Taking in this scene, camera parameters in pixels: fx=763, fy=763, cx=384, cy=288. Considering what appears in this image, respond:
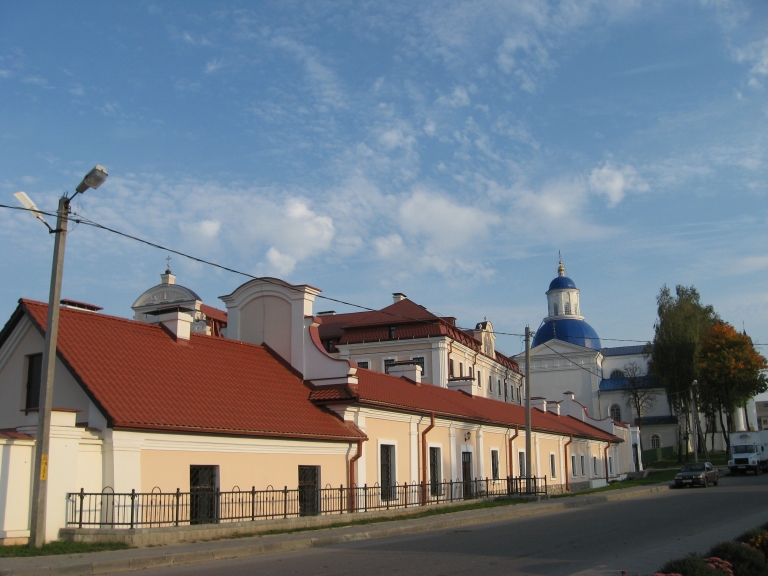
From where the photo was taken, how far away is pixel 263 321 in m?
24.9

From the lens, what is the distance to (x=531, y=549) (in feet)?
45.1

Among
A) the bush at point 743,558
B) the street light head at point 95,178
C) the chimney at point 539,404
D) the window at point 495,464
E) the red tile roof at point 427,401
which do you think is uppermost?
the street light head at point 95,178

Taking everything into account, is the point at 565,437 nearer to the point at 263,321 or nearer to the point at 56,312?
the point at 263,321

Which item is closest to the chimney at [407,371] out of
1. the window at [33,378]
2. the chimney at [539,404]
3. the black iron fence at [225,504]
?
the black iron fence at [225,504]

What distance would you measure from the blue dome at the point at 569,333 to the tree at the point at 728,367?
80.0ft

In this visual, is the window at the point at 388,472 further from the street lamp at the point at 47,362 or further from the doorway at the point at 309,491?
the street lamp at the point at 47,362

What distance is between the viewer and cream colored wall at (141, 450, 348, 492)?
15977mm

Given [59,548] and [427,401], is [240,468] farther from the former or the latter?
[427,401]

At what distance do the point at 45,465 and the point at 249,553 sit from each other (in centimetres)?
387

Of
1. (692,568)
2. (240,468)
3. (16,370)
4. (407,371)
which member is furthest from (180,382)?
(407,371)

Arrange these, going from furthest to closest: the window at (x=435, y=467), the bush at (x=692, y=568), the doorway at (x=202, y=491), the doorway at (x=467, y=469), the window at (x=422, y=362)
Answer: the window at (x=422, y=362), the doorway at (x=467, y=469), the window at (x=435, y=467), the doorway at (x=202, y=491), the bush at (x=692, y=568)

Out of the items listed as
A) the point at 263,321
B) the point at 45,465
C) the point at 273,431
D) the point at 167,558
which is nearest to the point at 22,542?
the point at 45,465

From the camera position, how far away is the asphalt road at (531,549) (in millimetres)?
11349

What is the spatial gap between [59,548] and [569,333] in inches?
3187
